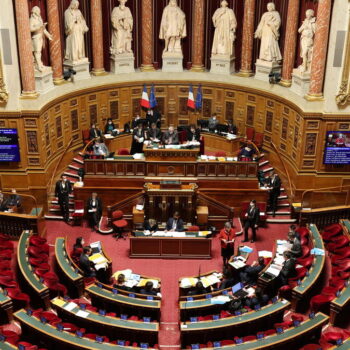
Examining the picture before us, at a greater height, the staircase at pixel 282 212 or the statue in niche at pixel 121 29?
the statue in niche at pixel 121 29

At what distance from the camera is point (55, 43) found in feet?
74.7

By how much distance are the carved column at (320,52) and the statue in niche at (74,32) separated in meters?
9.57

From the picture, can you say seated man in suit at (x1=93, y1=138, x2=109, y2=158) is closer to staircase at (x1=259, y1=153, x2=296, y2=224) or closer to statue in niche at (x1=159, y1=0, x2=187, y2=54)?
staircase at (x1=259, y1=153, x2=296, y2=224)

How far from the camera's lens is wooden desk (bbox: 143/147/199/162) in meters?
20.9

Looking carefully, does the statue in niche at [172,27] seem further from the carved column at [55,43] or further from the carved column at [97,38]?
the carved column at [55,43]

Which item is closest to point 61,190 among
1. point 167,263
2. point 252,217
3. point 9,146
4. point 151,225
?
point 9,146

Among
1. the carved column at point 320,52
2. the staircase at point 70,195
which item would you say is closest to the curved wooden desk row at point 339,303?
the carved column at point 320,52

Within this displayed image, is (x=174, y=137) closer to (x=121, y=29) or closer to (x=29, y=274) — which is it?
(x=121, y=29)

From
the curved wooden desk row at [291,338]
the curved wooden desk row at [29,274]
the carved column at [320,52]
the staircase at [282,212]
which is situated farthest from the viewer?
the staircase at [282,212]

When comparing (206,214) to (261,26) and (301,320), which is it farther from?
(261,26)

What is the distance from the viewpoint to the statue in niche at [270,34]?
922 inches

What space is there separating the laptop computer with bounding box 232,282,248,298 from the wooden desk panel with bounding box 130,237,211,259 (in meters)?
3.00

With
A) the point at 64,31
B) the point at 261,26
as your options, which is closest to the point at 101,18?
the point at 64,31

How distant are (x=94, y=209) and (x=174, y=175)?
3289mm
